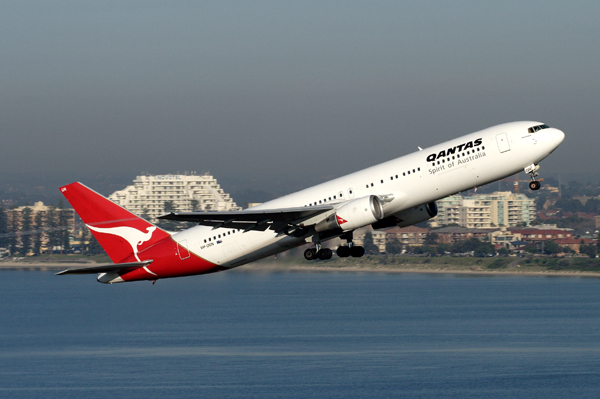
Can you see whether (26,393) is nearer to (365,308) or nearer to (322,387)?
(322,387)

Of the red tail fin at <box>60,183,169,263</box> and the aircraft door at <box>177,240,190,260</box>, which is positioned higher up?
the red tail fin at <box>60,183,169,263</box>

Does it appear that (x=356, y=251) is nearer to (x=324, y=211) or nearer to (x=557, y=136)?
(x=324, y=211)

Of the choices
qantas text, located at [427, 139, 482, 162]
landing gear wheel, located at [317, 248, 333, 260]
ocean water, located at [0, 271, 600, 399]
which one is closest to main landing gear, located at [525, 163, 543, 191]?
qantas text, located at [427, 139, 482, 162]

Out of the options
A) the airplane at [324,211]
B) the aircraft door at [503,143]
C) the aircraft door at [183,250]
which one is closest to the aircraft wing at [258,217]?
the airplane at [324,211]

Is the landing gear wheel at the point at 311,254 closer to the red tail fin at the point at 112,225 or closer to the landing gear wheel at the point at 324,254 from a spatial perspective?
the landing gear wheel at the point at 324,254

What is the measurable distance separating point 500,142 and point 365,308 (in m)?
134

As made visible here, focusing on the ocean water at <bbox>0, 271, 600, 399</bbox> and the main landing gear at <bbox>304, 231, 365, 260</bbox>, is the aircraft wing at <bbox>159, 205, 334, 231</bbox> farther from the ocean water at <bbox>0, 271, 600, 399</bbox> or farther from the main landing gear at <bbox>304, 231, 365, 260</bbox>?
the ocean water at <bbox>0, 271, 600, 399</bbox>

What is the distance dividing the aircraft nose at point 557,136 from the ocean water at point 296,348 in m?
60.3

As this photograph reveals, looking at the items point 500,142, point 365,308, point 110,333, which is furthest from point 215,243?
point 365,308

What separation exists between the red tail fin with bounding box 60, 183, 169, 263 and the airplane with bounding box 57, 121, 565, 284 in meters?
0.07

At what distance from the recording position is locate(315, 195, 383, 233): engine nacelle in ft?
151

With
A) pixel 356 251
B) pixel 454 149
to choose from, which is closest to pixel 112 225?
pixel 356 251

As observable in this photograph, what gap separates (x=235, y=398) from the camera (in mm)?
97750

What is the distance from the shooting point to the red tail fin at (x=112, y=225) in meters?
54.9
